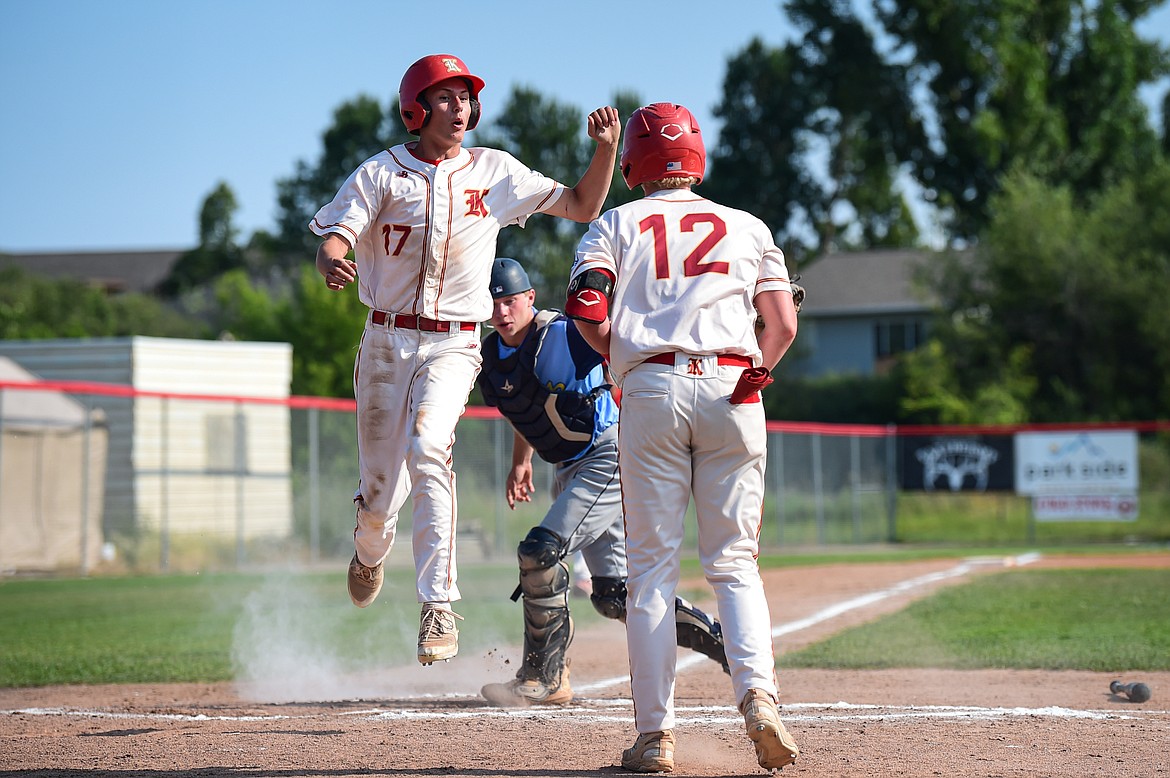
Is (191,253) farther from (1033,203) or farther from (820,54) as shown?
(1033,203)

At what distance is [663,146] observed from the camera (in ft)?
14.5

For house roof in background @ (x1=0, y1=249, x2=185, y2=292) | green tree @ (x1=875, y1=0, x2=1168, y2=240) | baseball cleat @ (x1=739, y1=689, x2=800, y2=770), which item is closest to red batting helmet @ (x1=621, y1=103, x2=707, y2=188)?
baseball cleat @ (x1=739, y1=689, x2=800, y2=770)

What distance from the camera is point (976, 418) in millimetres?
36688

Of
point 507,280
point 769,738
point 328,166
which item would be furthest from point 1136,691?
point 328,166

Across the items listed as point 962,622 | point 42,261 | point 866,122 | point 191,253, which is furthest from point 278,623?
point 42,261

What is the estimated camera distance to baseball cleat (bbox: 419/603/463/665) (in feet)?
15.8

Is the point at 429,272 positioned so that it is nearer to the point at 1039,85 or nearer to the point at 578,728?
the point at 578,728

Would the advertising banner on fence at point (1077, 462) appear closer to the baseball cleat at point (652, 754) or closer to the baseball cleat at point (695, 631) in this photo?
the baseball cleat at point (695, 631)

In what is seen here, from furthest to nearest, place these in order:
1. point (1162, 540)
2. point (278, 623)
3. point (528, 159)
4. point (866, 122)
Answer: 1. point (528, 159)
2. point (866, 122)
3. point (1162, 540)
4. point (278, 623)

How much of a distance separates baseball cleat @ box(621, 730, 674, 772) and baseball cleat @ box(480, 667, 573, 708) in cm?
186

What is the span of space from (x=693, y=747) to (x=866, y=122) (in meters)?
45.6

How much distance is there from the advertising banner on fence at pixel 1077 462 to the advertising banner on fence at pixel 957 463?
13.1 inches

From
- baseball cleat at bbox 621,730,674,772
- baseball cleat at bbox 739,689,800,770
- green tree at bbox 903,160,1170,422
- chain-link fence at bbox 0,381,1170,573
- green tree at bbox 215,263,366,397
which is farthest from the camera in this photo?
green tree at bbox 215,263,366,397

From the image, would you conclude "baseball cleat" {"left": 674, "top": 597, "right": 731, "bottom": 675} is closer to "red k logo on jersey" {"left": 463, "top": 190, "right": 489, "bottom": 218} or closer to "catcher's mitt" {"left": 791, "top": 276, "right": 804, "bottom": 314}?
"catcher's mitt" {"left": 791, "top": 276, "right": 804, "bottom": 314}
